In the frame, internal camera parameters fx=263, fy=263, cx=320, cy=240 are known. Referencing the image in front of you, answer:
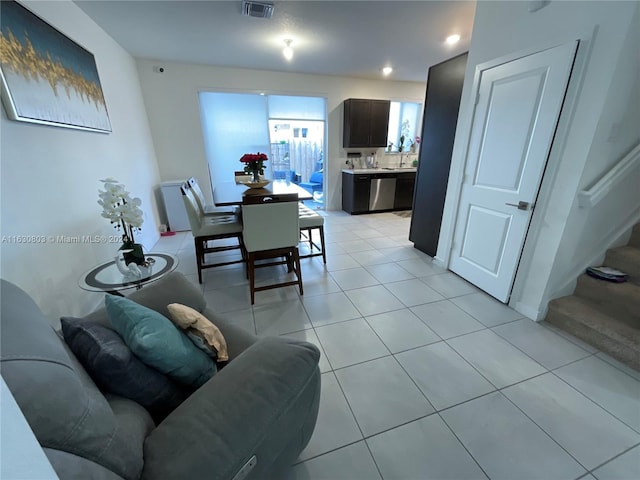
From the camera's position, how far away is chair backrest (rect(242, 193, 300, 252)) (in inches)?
84.0

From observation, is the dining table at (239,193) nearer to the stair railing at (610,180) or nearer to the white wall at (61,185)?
the white wall at (61,185)

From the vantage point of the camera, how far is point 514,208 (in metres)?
2.13

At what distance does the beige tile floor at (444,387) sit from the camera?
3.90 feet

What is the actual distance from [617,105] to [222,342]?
262cm

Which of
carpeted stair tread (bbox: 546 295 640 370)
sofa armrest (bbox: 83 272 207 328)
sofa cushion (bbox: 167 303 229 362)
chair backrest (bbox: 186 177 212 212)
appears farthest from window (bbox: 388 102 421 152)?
sofa cushion (bbox: 167 303 229 362)

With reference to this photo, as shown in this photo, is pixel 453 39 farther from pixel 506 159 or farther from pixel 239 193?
pixel 239 193

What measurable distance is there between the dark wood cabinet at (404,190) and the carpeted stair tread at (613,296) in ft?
11.5

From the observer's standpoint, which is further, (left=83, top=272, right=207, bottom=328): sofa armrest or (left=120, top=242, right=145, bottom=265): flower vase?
(left=120, top=242, right=145, bottom=265): flower vase

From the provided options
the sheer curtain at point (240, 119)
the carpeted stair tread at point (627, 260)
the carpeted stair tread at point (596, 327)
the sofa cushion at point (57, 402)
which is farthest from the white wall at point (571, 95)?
the sheer curtain at point (240, 119)

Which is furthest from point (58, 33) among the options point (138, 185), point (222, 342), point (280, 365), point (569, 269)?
point (569, 269)

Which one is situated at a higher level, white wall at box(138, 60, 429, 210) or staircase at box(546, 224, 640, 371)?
white wall at box(138, 60, 429, 210)

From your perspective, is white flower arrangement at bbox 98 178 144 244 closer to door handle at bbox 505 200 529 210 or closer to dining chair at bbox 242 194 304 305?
dining chair at bbox 242 194 304 305

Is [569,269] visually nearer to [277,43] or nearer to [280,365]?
[280,365]

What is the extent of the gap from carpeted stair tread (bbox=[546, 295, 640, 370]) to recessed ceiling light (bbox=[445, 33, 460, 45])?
2.95 metres
